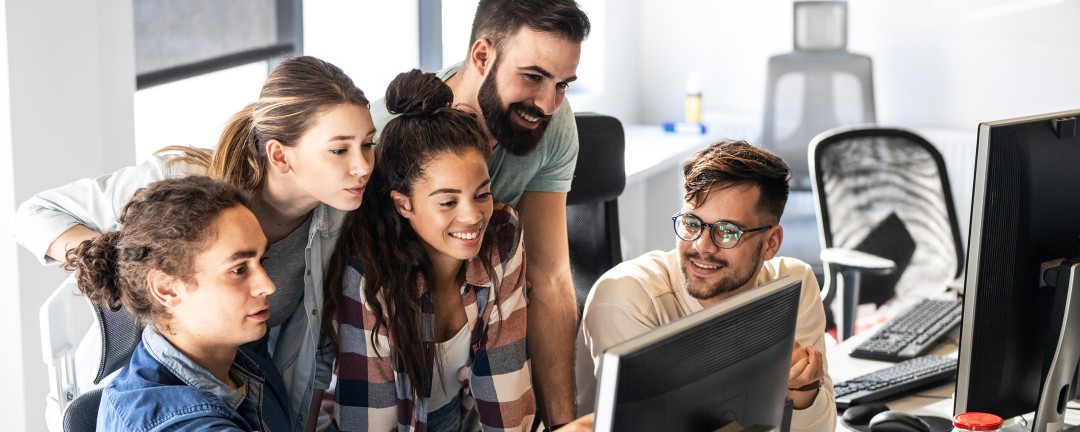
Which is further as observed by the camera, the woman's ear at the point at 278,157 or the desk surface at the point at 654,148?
the desk surface at the point at 654,148

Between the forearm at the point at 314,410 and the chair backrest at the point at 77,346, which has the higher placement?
the chair backrest at the point at 77,346

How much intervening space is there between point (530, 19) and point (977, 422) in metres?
0.94

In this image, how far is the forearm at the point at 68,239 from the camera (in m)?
1.72

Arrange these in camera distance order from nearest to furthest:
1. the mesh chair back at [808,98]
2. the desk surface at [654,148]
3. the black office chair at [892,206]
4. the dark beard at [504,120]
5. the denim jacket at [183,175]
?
1. the denim jacket at [183,175]
2. the dark beard at [504,120]
3. the black office chair at [892,206]
4. the desk surface at [654,148]
5. the mesh chair back at [808,98]

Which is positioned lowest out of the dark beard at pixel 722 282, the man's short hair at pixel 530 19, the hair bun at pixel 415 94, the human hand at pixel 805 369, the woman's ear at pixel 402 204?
the human hand at pixel 805 369

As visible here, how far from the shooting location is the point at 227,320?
1.50 metres

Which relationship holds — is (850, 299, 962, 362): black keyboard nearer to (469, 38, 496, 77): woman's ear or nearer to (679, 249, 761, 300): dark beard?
(679, 249, 761, 300): dark beard

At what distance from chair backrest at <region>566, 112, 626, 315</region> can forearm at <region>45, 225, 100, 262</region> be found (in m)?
1.20

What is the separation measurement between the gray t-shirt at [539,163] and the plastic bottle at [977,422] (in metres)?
0.84

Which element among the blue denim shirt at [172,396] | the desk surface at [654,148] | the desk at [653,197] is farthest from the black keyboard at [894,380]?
the desk at [653,197]

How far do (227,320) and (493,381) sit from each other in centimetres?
54

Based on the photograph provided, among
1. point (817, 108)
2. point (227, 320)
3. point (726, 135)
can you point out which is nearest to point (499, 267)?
point (227, 320)

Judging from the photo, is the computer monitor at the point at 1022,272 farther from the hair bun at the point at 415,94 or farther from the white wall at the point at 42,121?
the white wall at the point at 42,121

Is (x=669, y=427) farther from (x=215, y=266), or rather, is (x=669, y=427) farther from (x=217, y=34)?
(x=217, y=34)
